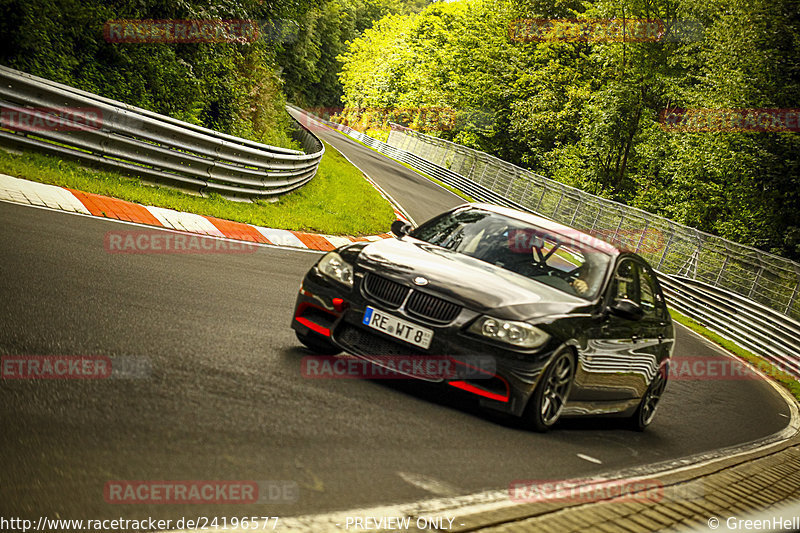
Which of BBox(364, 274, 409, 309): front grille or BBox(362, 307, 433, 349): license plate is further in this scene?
BBox(364, 274, 409, 309): front grille

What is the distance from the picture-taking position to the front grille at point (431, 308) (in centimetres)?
586

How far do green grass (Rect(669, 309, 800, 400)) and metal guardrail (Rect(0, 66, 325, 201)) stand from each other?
10.7 m

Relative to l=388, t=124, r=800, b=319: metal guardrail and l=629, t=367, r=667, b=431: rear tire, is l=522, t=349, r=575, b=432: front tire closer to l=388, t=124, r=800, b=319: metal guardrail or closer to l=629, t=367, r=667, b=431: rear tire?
l=629, t=367, r=667, b=431: rear tire

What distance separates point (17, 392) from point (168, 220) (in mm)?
7846

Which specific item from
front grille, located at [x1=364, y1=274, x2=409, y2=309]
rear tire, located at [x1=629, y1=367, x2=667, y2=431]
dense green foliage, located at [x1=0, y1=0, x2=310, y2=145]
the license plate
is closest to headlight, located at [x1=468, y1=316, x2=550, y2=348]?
the license plate

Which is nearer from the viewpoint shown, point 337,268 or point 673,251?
point 337,268

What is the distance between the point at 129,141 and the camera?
1298 cm

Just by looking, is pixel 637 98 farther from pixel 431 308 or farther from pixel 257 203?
pixel 431 308

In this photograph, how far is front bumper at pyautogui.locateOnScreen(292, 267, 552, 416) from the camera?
227 inches

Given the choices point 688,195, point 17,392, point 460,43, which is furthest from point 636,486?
point 460,43

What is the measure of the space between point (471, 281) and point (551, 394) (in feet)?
3.36

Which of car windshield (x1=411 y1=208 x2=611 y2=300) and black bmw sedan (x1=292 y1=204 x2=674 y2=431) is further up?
car windshield (x1=411 y1=208 x2=611 y2=300)

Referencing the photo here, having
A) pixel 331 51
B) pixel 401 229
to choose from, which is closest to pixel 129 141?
pixel 401 229

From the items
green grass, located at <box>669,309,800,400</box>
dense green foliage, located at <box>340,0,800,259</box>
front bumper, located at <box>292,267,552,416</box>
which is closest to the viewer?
front bumper, located at <box>292,267,552,416</box>
